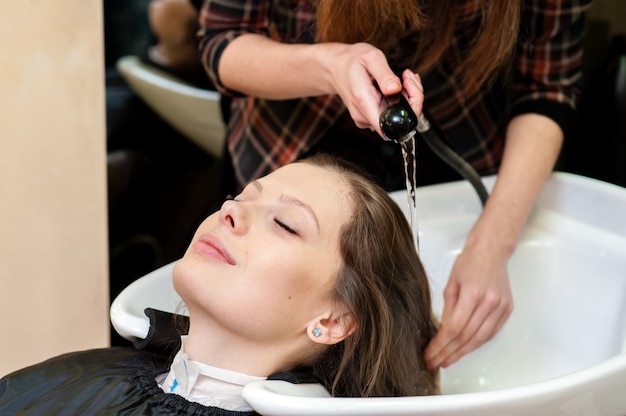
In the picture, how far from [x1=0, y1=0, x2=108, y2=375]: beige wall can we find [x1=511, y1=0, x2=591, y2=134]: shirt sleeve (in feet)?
2.28

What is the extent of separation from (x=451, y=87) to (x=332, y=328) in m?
0.51

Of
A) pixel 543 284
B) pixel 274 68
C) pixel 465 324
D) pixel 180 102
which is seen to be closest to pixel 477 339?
pixel 465 324

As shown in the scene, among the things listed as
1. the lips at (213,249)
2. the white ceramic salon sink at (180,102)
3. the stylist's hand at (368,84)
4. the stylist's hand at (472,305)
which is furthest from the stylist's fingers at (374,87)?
the white ceramic salon sink at (180,102)

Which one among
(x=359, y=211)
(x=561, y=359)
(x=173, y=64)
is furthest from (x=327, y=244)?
(x=173, y=64)

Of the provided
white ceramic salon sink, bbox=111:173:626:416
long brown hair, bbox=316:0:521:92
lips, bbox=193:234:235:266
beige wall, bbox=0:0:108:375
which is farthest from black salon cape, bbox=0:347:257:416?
long brown hair, bbox=316:0:521:92

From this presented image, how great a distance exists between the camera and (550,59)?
148cm

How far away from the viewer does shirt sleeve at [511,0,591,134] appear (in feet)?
4.74

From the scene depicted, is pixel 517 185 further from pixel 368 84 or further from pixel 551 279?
pixel 368 84

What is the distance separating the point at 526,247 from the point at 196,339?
0.58m

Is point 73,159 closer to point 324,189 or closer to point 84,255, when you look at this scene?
point 84,255

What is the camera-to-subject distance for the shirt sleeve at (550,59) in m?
1.44

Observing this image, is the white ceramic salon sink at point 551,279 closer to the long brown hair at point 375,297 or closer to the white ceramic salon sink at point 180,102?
the long brown hair at point 375,297

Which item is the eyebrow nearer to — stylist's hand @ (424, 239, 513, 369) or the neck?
the neck

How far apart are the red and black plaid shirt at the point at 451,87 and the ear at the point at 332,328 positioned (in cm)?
40
